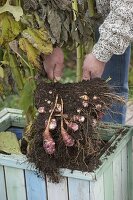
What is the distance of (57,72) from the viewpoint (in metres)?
1.63

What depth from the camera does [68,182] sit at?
1.52 meters

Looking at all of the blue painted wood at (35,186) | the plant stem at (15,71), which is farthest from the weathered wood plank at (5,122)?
the blue painted wood at (35,186)

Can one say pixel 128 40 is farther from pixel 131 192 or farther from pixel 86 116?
pixel 131 192

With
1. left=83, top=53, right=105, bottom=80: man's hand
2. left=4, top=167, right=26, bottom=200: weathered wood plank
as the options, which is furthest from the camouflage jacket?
left=4, top=167, right=26, bottom=200: weathered wood plank

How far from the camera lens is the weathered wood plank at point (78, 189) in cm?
150

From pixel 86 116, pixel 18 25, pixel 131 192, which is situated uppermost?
pixel 18 25

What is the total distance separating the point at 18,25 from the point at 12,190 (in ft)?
1.79

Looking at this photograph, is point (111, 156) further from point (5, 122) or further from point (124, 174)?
point (5, 122)

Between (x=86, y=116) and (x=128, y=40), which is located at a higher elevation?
(x=128, y=40)

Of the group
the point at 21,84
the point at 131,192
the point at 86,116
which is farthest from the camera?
the point at 131,192

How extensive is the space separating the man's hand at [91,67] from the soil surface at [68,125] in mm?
82

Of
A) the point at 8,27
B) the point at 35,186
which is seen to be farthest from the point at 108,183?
the point at 8,27

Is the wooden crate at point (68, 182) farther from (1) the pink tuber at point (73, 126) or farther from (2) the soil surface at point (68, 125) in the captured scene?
(1) the pink tuber at point (73, 126)

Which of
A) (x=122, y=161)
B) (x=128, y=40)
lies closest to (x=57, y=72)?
(x=128, y=40)
